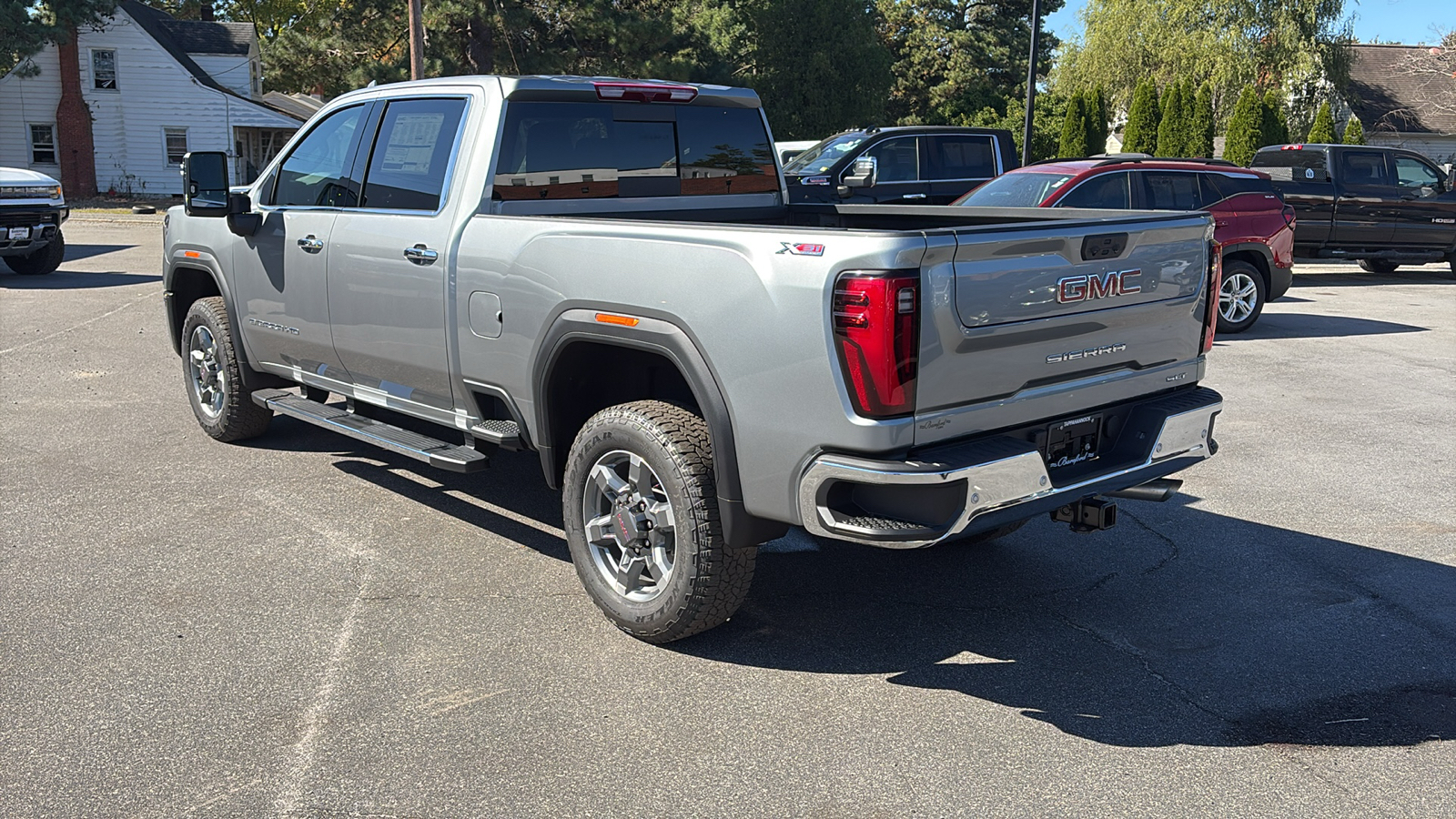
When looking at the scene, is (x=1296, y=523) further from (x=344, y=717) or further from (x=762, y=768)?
(x=344, y=717)

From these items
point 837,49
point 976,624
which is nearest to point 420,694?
point 976,624

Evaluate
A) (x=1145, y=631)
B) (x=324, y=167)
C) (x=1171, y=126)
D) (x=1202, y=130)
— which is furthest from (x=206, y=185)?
(x=1202, y=130)

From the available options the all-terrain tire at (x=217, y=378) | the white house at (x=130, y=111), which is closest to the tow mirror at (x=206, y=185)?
the all-terrain tire at (x=217, y=378)

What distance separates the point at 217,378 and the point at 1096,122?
3203cm

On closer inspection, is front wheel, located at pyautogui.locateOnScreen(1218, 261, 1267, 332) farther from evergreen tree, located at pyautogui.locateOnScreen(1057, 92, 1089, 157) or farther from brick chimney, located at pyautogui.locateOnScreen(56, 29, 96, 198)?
brick chimney, located at pyautogui.locateOnScreen(56, 29, 96, 198)

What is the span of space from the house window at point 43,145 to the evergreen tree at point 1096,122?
32.0 meters

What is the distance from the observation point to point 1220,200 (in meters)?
12.9

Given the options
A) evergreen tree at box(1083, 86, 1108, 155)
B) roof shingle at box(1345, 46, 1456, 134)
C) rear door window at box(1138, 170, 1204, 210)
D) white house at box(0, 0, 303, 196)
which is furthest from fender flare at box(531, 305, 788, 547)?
roof shingle at box(1345, 46, 1456, 134)

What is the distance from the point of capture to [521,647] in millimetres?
4539

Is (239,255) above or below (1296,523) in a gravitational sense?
above

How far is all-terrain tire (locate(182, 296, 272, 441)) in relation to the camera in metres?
7.10

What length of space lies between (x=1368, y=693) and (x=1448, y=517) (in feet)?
8.44

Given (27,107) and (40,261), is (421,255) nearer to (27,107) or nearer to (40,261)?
(40,261)

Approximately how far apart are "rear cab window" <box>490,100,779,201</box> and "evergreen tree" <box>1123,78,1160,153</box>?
2940 cm
